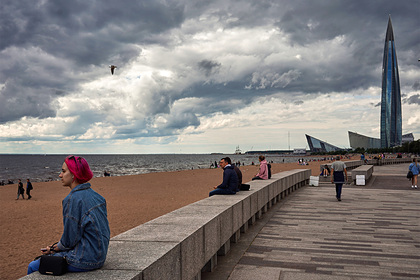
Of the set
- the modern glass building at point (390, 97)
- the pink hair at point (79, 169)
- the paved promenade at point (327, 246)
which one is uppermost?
the modern glass building at point (390, 97)

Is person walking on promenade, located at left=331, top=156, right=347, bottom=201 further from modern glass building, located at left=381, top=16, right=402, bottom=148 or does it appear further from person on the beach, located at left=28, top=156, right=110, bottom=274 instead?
modern glass building, located at left=381, top=16, right=402, bottom=148

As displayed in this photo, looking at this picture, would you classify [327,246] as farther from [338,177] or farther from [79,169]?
[338,177]

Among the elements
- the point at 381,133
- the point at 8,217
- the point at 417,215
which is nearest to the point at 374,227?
the point at 417,215

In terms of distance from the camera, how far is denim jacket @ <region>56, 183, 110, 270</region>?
2914 millimetres

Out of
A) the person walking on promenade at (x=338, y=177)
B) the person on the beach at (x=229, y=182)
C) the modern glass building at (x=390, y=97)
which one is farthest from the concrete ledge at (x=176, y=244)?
the modern glass building at (x=390, y=97)

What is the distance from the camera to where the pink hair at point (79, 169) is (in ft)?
10.4

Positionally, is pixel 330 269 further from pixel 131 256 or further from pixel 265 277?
pixel 131 256

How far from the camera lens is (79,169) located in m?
3.19

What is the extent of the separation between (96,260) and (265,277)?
2558 millimetres

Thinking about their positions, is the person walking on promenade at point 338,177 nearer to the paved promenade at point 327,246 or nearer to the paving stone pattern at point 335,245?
the paving stone pattern at point 335,245

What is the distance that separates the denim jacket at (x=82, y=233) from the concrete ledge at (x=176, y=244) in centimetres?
11

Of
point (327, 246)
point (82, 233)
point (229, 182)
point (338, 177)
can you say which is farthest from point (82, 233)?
point (338, 177)

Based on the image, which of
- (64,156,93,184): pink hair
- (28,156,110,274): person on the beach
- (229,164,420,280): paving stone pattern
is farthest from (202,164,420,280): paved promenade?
(64,156,93,184): pink hair

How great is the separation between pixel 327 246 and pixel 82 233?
4613 mm
